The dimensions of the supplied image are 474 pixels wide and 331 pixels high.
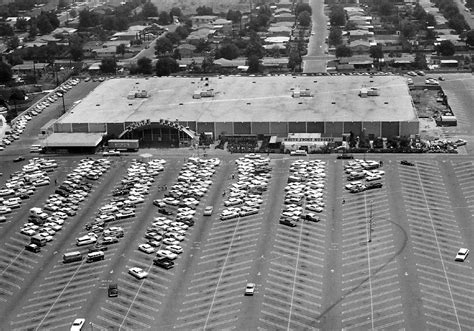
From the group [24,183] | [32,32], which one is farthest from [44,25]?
[24,183]

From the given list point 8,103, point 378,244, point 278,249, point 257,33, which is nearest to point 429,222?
point 378,244

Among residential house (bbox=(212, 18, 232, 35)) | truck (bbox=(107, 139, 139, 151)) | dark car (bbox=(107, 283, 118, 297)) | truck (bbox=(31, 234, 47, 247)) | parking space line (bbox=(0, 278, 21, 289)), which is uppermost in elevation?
dark car (bbox=(107, 283, 118, 297))

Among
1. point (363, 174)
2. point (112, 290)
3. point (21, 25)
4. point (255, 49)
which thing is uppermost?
point (112, 290)

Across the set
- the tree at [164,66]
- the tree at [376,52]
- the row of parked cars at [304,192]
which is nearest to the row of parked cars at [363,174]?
the row of parked cars at [304,192]

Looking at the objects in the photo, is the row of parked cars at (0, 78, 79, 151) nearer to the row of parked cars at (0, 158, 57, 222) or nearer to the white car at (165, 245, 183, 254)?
the row of parked cars at (0, 158, 57, 222)

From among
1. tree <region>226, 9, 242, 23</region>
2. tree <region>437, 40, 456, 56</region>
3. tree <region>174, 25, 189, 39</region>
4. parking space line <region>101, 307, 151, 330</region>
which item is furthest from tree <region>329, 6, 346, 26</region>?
parking space line <region>101, 307, 151, 330</region>

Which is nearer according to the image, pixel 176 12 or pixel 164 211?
pixel 164 211

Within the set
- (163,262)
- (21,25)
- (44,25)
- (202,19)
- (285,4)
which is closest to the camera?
(163,262)

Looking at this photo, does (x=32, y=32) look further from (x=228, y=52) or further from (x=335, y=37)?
(x=335, y=37)

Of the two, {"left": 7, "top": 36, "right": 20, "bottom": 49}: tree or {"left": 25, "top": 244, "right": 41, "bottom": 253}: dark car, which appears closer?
{"left": 25, "top": 244, "right": 41, "bottom": 253}: dark car
